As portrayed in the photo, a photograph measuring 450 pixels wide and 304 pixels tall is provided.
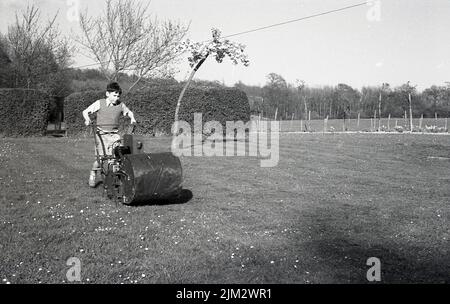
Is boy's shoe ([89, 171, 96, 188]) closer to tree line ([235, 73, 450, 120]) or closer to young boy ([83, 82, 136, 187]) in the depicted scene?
young boy ([83, 82, 136, 187])

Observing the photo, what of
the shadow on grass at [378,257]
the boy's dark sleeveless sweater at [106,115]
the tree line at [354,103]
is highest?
the tree line at [354,103]

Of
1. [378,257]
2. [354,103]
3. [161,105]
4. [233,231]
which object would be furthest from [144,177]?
[354,103]

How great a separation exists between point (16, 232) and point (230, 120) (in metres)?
23.7

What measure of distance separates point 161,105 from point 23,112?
29.1 feet

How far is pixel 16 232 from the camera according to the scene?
553 centimetres

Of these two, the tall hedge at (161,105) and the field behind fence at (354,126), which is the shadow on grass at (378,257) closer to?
the tall hedge at (161,105)

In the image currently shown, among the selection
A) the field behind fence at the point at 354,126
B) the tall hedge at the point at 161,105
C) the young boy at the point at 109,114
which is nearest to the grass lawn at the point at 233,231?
the young boy at the point at 109,114

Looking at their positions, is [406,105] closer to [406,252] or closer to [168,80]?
[168,80]

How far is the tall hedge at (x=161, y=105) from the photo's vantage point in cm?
2709

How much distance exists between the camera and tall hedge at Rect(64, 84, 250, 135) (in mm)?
27094

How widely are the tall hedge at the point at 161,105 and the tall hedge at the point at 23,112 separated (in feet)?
5.65

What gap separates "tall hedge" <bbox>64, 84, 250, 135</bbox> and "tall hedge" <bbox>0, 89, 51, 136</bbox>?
172 cm

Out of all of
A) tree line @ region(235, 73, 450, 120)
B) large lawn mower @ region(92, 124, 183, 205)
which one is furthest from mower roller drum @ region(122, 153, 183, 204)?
tree line @ region(235, 73, 450, 120)

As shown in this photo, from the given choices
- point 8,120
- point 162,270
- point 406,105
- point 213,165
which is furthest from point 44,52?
point 406,105
